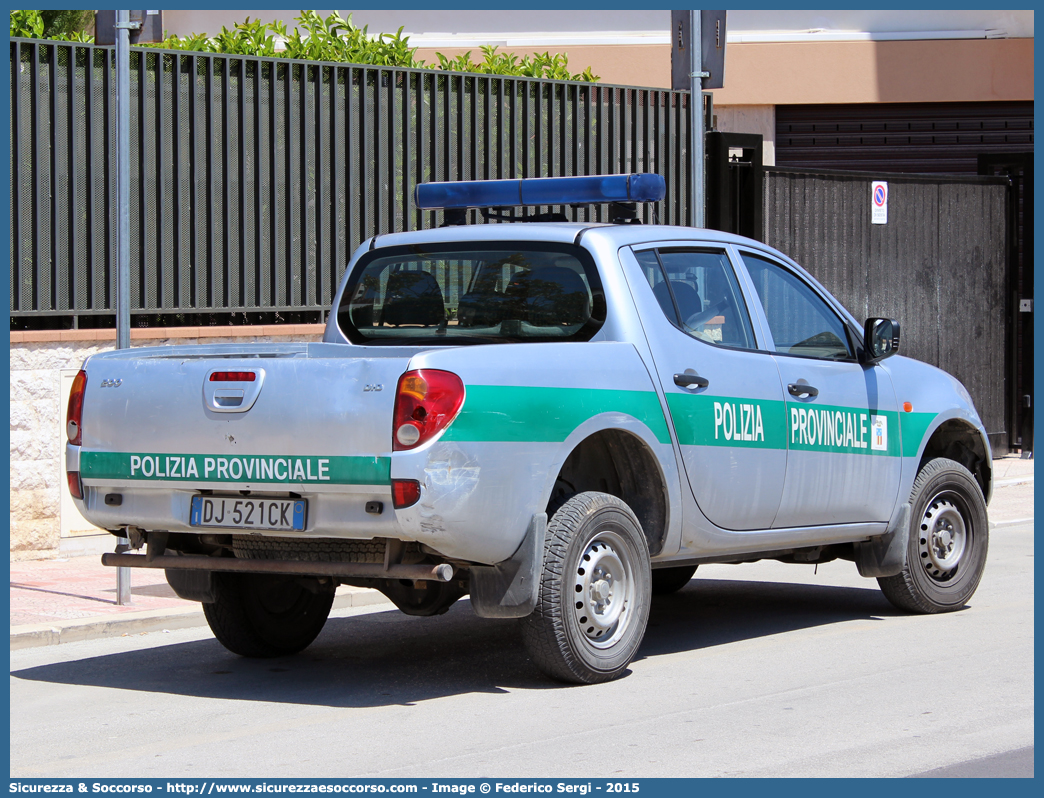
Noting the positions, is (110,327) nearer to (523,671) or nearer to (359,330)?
(359,330)

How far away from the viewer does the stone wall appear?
10328 mm

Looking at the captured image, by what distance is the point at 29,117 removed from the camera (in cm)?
1051

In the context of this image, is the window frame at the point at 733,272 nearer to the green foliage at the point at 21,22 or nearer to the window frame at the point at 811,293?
the window frame at the point at 811,293

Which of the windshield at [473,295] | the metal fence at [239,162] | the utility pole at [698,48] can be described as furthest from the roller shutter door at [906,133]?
the windshield at [473,295]

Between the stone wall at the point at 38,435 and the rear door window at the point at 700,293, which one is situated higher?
the rear door window at the point at 700,293

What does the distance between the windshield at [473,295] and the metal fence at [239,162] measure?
12.0 feet

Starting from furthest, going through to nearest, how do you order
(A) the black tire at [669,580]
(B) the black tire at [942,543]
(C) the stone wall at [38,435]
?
(C) the stone wall at [38,435]
(A) the black tire at [669,580]
(B) the black tire at [942,543]

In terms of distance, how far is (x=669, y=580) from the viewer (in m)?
9.41

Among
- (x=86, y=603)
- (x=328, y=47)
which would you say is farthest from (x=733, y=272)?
(x=328, y=47)

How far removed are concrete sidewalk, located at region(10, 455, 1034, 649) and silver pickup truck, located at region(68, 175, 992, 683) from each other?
104 centimetres

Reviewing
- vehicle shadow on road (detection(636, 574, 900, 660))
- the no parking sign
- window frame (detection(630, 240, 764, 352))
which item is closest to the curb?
vehicle shadow on road (detection(636, 574, 900, 660))

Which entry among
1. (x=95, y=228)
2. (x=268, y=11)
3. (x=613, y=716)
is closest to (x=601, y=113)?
(x=95, y=228)

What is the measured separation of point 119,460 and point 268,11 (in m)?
13.5

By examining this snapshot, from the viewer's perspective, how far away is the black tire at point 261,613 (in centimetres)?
741
